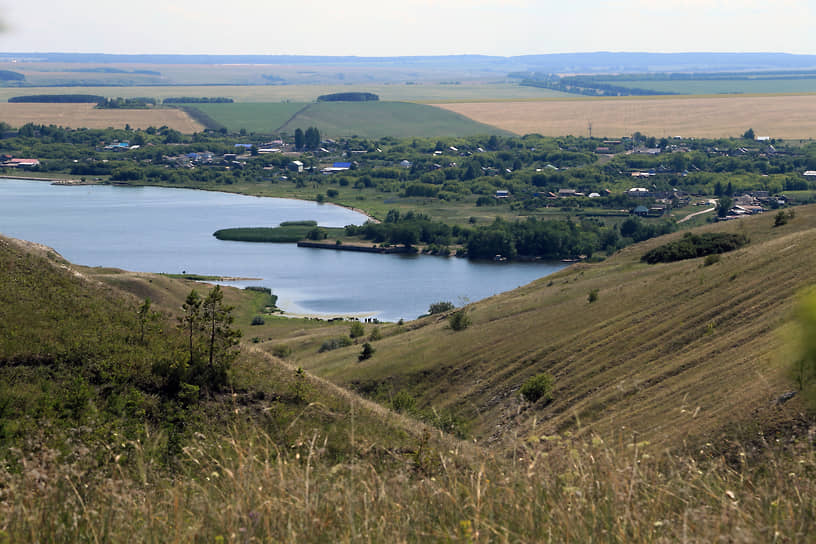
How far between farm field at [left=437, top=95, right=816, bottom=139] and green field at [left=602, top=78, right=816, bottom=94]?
1964 centimetres

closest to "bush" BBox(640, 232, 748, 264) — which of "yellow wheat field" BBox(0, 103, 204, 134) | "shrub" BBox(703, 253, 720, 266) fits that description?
"shrub" BBox(703, 253, 720, 266)

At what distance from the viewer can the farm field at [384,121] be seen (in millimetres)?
115125

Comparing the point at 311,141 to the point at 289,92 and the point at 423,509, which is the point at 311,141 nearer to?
the point at 289,92

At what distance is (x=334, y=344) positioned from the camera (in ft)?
83.3

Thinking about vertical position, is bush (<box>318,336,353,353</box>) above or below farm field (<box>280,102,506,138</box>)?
below

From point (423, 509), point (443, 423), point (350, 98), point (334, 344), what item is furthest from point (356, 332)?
point (350, 98)

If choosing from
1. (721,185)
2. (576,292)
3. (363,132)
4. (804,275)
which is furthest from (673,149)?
(804,275)

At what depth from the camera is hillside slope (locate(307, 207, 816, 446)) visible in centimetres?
1016

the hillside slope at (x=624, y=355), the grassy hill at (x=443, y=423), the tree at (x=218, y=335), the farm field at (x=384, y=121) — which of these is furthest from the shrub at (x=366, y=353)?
the farm field at (x=384, y=121)

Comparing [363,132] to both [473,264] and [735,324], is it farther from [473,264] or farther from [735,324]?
[735,324]

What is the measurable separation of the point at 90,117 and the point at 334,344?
340 feet

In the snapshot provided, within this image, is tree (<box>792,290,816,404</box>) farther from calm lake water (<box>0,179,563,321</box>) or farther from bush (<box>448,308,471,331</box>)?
calm lake water (<box>0,179,563,321</box>)

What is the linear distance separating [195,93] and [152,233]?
12562cm

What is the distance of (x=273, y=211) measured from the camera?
64562 mm
